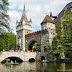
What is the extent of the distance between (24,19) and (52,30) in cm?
1497

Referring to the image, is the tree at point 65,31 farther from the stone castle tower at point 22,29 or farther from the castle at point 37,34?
the stone castle tower at point 22,29

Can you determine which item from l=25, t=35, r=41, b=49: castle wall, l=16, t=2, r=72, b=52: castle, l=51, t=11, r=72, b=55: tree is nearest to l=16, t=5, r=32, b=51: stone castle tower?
l=16, t=2, r=72, b=52: castle

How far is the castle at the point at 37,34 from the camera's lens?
32.9 m

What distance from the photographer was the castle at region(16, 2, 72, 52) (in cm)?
3290

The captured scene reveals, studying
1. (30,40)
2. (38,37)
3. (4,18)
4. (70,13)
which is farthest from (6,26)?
(30,40)

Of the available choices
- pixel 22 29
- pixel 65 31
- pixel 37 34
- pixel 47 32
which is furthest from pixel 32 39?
pixel 65 31

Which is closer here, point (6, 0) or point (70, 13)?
point (6, 0)

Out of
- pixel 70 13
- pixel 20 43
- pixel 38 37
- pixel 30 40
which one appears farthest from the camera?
pixel 20 43

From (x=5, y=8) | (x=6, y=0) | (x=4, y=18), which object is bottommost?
(x=4, y=18)

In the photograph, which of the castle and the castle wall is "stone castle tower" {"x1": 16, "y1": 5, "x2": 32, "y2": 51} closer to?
the castle

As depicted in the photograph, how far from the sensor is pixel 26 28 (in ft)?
144

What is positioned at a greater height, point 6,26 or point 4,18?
point 4,18

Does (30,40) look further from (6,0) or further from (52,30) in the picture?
(6,0)

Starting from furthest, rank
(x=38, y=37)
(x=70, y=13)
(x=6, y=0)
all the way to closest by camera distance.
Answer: (x=38, y=37), (x=70, y=13), (x=6, y=0)
